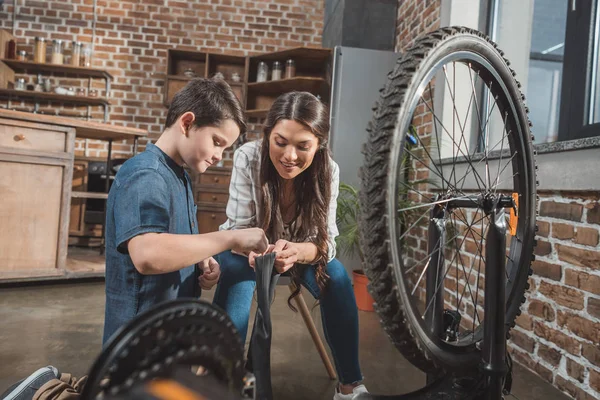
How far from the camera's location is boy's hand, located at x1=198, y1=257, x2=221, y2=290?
3.79 feet

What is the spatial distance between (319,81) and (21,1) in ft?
10.7

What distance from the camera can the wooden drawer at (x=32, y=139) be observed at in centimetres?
238

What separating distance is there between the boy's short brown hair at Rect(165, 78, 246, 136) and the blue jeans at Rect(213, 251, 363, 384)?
405 mm

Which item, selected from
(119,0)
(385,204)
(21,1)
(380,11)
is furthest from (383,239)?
(21,1)

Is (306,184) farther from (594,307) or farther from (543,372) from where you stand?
(543,372)

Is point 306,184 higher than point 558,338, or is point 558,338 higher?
point 306,184

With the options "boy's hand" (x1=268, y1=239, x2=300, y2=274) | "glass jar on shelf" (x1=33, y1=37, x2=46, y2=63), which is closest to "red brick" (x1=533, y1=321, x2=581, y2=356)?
"boy's hand" (x1=268, y1=239, x2=300, y2=274)

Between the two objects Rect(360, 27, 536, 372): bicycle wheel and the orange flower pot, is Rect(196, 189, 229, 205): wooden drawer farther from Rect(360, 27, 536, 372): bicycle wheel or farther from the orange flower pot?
Rect(360, 27, 536, 372): bicycle wheel

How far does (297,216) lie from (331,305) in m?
0.31

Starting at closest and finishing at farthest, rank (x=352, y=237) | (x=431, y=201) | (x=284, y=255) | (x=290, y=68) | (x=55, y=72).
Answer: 1. (x=431, y=201)
2. (x=284, y=255)
3. (x=352, y=237)
4. (x=290, y=68)
5. (x=55, y=72)

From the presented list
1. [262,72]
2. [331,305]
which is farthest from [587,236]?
[262,72]

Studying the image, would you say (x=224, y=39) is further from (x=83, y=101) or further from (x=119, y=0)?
(x=83, y=101)

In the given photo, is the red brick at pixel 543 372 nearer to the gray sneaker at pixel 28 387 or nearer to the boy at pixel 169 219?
the boy at pixel 169 219

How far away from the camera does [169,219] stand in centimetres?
95
